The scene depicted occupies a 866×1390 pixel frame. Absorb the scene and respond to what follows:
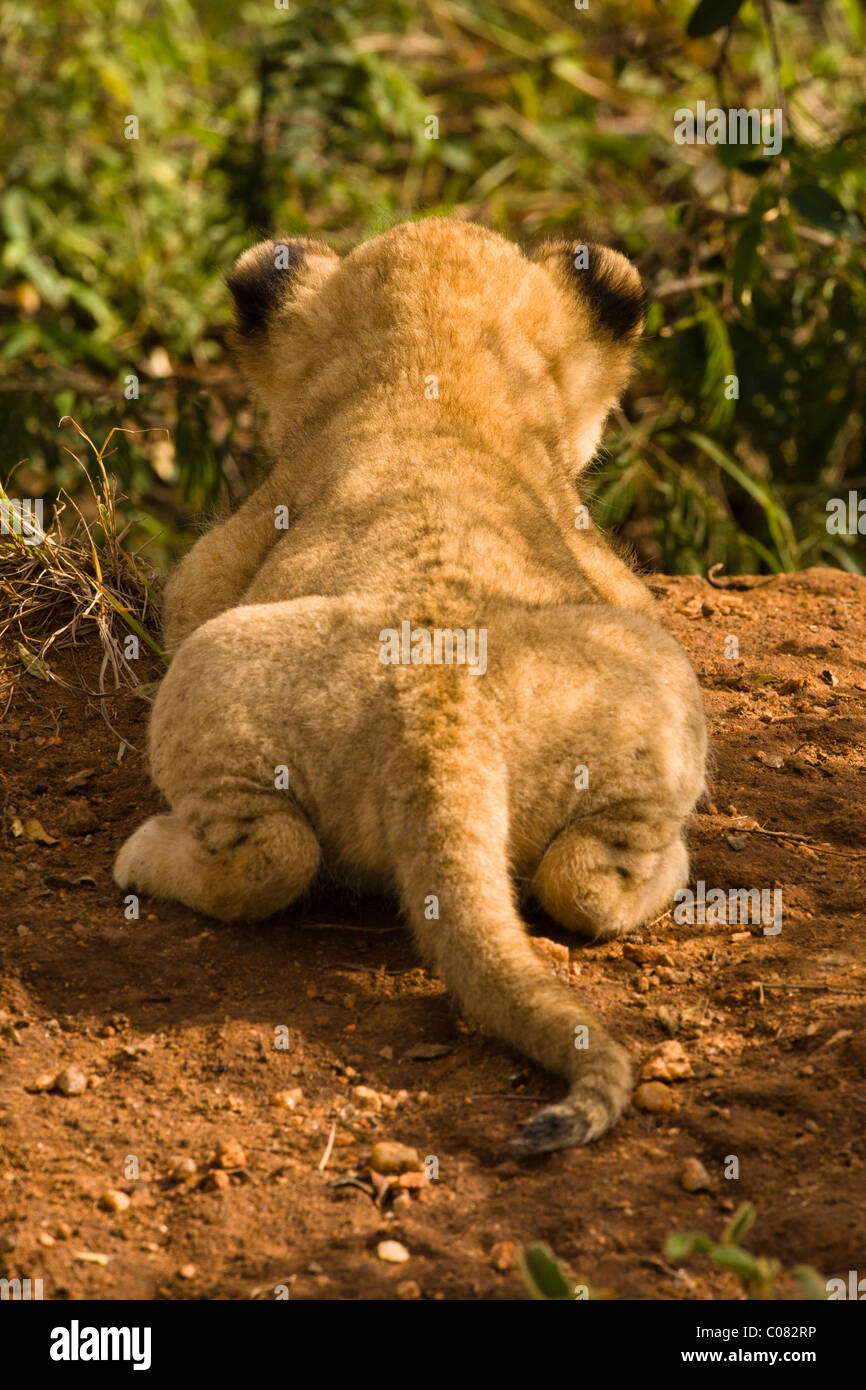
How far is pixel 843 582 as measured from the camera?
23.2 feet

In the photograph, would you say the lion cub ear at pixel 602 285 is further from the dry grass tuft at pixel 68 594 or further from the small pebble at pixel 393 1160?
the small pebble at pixel 393 1160

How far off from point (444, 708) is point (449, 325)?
1.73 m

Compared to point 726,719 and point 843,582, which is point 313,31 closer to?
point 843,582

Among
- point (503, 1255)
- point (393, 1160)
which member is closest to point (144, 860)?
point (393, 1160)

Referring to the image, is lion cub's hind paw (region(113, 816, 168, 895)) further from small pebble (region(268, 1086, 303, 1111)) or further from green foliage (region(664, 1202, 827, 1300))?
green foliage (region(664, 1202, 827, 1300))

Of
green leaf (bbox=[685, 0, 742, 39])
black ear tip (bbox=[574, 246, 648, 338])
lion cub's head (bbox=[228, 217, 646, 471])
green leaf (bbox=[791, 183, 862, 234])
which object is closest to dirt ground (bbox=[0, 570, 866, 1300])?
lion cub's head (bbox=[228, 217, 646, 471])

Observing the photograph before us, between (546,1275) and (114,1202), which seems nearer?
(546,1275)

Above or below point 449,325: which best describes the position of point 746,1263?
below

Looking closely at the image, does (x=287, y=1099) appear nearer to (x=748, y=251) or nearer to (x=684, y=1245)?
(x=684, y=1245)

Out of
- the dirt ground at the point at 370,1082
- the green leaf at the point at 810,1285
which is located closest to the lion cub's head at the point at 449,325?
the dirt ground at the point at 370,1082

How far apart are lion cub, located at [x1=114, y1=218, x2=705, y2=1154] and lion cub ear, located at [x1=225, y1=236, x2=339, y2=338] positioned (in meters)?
0.62

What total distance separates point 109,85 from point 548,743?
28.5ft

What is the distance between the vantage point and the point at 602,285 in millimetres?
5848

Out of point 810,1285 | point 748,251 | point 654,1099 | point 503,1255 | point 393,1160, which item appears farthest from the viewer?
point 748,251
